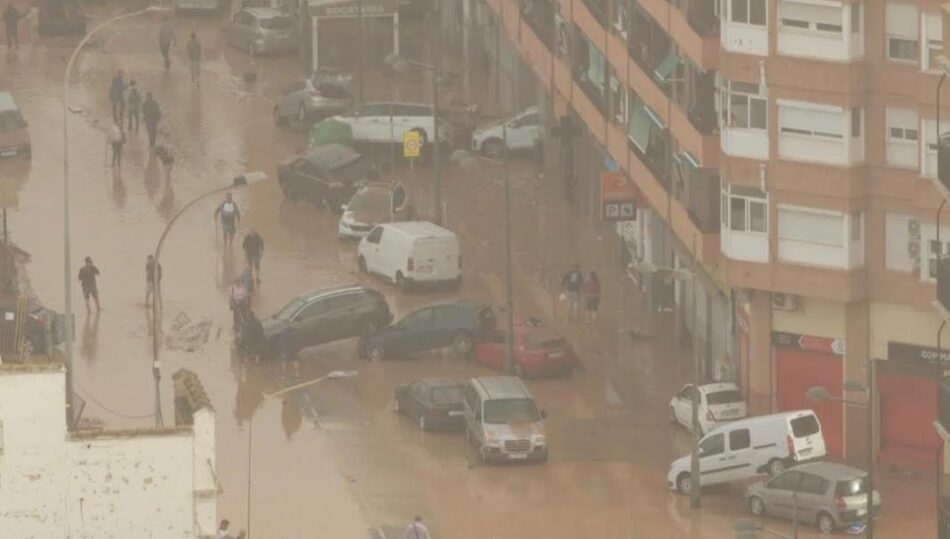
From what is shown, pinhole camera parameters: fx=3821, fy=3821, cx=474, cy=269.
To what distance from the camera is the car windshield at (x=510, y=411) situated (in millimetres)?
90812

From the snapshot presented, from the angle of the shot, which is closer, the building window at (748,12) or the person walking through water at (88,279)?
the building window at (748,12)

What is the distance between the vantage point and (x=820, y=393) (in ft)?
264

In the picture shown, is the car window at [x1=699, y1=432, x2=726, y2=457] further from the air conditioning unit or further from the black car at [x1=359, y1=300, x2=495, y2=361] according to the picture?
the black car at [x1=359, y1=300, x2=495, y2=361]

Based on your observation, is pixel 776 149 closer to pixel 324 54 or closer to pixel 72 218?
pixel 72 218

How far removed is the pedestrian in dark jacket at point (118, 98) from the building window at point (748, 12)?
36279mm

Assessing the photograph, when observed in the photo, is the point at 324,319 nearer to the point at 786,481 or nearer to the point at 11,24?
the point at 786,481

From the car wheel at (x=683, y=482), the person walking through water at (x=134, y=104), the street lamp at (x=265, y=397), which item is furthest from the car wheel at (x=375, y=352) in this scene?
the person walking through water at (x=134, y=104)

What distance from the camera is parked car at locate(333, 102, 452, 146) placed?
11950cm

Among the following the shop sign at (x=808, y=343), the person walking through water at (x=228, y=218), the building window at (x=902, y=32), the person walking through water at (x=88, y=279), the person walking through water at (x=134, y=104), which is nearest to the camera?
the building window at (x=902, y=32)

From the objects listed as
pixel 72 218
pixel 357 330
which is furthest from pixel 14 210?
pixel 357 330

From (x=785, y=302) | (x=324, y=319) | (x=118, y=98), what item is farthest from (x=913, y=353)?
(x=118, y=98)

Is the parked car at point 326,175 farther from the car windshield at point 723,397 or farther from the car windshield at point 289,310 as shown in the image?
→ the car windshield at point 723,397

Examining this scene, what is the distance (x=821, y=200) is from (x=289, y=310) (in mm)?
16582

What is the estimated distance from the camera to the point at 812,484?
8481cm
